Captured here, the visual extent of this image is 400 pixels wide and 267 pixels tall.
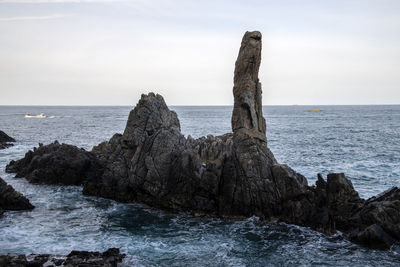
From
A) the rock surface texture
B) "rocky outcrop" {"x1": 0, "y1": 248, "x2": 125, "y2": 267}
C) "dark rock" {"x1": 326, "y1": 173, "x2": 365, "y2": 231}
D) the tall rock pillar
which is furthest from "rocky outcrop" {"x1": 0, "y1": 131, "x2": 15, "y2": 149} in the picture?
"dark rock" {"x1": 326, "y1": 173, "x2": 365, "y2": 231}

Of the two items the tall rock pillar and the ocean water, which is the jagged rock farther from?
the tall rock pillar

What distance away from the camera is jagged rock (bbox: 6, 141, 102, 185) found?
39281 mm

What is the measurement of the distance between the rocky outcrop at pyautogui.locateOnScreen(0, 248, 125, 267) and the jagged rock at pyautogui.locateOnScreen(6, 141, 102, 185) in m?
18.0

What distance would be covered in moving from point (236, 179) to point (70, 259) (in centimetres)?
1420

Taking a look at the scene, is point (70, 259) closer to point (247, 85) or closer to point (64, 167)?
point (247, 85)

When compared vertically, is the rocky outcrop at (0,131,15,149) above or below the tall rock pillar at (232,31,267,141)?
below

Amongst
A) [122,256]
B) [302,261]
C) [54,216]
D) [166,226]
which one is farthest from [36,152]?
[302,261]

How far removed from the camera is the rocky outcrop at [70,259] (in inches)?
739

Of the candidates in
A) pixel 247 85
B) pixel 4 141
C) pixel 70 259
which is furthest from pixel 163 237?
pixel 4 141

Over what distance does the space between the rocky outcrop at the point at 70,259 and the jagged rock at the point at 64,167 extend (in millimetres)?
17999

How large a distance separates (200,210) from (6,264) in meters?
14.9

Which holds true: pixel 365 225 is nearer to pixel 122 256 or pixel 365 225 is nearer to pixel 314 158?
pixel 122 256

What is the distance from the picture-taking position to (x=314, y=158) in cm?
5403

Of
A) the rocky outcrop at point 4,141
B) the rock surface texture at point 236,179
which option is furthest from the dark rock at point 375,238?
the rocky outcrop at point 4,141
